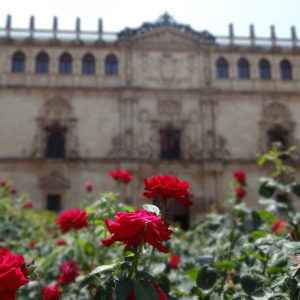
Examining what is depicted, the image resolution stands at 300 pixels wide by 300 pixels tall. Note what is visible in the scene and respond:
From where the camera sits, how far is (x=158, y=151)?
23.3 m

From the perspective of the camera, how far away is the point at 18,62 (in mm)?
23812

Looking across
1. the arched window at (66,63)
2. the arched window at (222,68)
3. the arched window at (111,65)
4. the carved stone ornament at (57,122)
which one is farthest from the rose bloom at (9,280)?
the arched window at (222,68)

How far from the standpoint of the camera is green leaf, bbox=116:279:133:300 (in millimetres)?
2014

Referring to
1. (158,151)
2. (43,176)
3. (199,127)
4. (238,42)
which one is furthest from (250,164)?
(43,176)

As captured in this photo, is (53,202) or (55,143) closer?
(53,202)

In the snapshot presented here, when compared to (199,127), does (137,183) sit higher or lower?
lower

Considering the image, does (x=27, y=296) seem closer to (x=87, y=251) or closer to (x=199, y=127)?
(x=87, y=251)

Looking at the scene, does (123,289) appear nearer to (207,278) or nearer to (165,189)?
(165,189)

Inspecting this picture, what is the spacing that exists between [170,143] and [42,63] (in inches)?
327

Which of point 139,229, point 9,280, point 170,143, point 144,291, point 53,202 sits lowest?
point 144,291

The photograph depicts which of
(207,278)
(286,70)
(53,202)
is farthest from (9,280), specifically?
(286,70)

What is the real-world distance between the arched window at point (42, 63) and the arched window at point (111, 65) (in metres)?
3.27

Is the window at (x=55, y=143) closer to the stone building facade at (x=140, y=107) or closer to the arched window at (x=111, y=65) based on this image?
the stone building facade at (x=140, y=107)

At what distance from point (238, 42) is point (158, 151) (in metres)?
8.06
